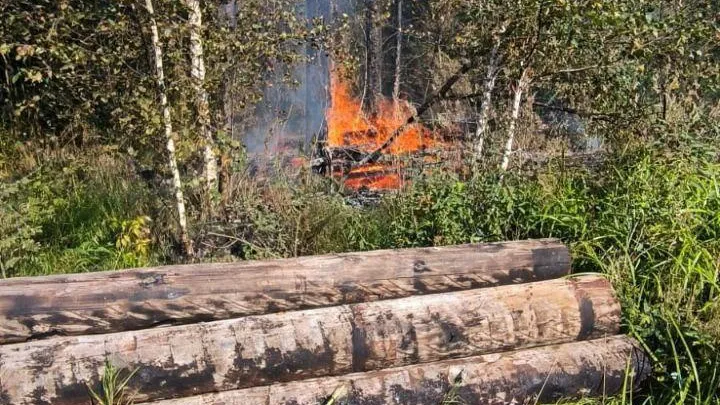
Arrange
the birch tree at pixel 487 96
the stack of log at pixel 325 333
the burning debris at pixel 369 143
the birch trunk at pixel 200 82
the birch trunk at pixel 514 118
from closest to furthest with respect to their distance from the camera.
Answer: the stack of log at pixel 325 333
the birch trunk at pixel 200 82
the birch trunk at pixel 514 118
the birch tree at pixel 487 96
the burning debris at pixel 369 143

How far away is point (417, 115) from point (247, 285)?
14.5 ft

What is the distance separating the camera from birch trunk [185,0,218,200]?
4930 mm

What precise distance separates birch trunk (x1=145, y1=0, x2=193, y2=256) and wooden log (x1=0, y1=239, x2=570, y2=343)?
1903 mm

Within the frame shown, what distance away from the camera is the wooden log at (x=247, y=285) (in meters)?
3.03

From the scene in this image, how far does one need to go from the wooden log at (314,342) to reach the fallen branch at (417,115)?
12.0 feet

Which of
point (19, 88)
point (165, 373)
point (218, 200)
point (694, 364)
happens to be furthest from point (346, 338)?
point (19, 88)

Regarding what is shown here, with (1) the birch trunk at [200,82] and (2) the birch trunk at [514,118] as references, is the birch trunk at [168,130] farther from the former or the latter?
(2) the birch trunk at [514,118]

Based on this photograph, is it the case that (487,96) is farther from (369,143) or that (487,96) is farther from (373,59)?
(373,59)

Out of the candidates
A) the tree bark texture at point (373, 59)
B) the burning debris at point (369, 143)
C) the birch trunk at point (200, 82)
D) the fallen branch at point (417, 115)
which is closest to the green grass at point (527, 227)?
the birch trunk at point (200, 82)

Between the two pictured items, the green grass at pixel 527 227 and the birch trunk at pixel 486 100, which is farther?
the birch trunk at pixel 486 100

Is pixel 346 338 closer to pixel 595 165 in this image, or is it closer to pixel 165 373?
pixel 165 373

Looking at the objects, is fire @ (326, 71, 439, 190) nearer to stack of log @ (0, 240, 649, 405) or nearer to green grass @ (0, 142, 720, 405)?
green grass @ (0, 142, 720, 405)

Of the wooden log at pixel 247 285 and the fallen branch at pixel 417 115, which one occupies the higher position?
the fallen branch at pixel 417 115

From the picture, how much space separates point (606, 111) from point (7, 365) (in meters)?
5.11
